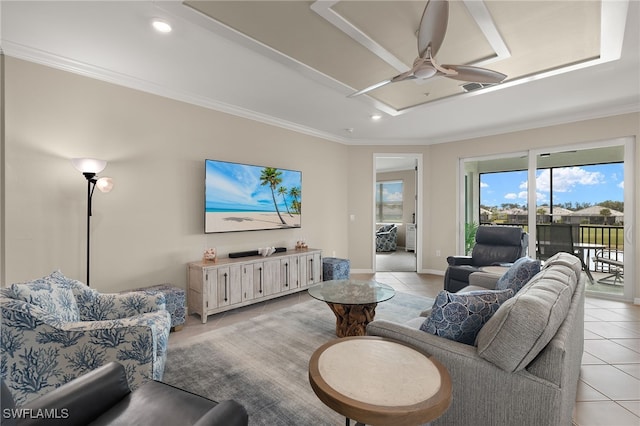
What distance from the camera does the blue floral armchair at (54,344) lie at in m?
1.61

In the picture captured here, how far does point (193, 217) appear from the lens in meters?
3.68

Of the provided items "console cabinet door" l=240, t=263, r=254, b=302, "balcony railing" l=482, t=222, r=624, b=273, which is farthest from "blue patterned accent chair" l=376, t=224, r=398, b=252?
"console cabinet door" l=240, t=263, r=254, b=302

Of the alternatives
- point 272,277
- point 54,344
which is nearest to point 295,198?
point 272,277

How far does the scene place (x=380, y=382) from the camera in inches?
44.5

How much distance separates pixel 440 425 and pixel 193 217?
10.9ft

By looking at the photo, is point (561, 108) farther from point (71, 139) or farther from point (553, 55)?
point (71, 139)

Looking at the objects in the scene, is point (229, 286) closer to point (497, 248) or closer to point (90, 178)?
point (90, 178)

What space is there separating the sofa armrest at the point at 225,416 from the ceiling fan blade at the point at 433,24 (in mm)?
2297

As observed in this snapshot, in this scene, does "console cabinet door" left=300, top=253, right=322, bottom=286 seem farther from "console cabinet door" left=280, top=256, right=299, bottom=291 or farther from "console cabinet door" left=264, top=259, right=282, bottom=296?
"console cabinet door" left=264, top=259, right=282, bottom=296

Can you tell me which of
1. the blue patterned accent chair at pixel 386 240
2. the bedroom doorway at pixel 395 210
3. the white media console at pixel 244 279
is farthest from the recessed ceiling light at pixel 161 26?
the blue patterned accent chair at pixel 386 240

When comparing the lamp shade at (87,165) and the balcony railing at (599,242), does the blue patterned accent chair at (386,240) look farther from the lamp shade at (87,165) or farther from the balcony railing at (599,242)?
the lamp shade at (87,165)

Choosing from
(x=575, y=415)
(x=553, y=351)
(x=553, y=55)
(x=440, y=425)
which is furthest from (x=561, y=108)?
(x=440, y=425)

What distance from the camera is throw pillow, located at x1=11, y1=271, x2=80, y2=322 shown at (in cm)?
171

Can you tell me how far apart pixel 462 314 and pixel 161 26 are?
9.52 ft
